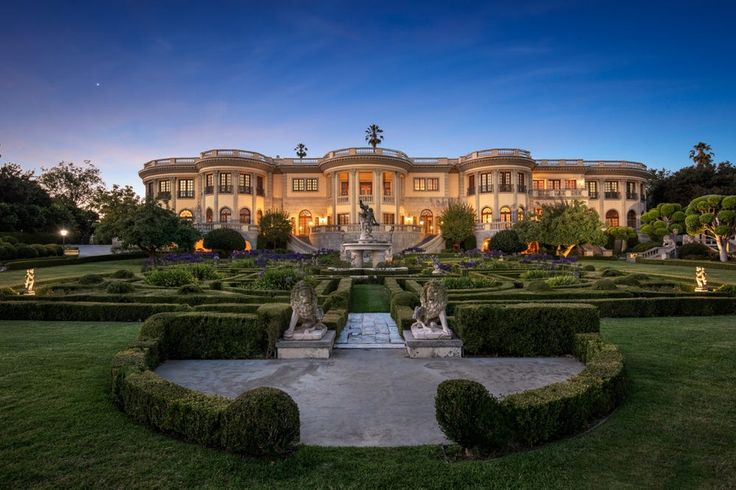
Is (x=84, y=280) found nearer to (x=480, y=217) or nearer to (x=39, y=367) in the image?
(x=39, y=367)

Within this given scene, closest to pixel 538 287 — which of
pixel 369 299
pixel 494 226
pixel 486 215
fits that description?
pixel 369 299

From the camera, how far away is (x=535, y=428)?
172 inches

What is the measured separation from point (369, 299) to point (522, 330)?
737cm

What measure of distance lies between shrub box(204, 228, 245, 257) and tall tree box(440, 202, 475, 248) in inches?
771

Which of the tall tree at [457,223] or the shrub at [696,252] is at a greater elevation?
the tall tree at [457,223]

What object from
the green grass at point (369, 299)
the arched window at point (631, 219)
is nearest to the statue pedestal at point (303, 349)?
the green grass at point (369, 299)

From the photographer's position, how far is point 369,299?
48.3ft

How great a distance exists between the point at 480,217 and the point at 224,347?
141 ft

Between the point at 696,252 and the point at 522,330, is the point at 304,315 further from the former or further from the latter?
the point at 696,252

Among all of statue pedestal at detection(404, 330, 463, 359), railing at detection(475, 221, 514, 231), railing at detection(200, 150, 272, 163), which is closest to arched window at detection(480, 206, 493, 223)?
railing at detection(475, 221, 514, 231)

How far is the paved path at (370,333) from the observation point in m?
8.60

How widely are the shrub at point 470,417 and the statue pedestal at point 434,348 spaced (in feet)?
12.0

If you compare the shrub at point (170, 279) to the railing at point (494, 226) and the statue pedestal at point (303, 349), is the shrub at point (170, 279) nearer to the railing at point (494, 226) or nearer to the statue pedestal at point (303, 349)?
the statue pedestal at point (303, 349)

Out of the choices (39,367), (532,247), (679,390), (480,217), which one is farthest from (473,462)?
(480,217)
